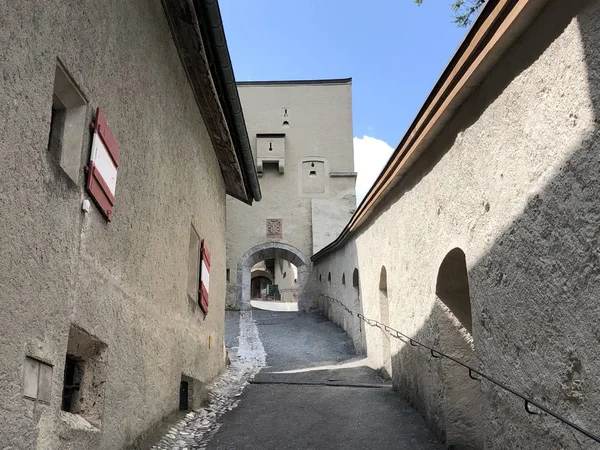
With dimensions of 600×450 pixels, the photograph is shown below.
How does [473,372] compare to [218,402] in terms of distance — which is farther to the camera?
[218,402]

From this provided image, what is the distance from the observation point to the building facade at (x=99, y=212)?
2.44 m

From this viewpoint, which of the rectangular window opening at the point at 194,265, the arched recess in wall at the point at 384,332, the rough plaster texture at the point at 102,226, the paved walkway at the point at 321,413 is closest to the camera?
the rough plaster texture at the point at 102,226

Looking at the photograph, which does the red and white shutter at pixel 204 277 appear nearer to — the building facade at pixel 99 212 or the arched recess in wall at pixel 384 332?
the building facade at pixel 99 212

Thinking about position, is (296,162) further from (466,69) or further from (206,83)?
(466,69)

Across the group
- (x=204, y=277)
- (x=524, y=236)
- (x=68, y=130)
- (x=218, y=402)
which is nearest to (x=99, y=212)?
(x=68, y=130)

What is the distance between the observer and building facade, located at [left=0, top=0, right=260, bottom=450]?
8.00 ft

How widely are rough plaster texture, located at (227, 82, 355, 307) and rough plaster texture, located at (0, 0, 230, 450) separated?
12782mm

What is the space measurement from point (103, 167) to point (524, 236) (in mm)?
2537

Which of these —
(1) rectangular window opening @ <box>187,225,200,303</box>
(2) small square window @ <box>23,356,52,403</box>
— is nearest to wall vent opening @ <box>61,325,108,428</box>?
(2) small square window @ <box>23,356,52,403</box>

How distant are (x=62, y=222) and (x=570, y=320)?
256cm

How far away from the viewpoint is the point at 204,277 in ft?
24.6

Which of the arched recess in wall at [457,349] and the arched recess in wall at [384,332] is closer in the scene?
the arched recess in wall at [457,349]

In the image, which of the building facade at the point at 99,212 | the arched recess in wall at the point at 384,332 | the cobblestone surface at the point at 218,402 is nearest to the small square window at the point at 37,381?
the building facade at the point at 99,212

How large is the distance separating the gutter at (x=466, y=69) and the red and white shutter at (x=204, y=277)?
2603 millimetres
